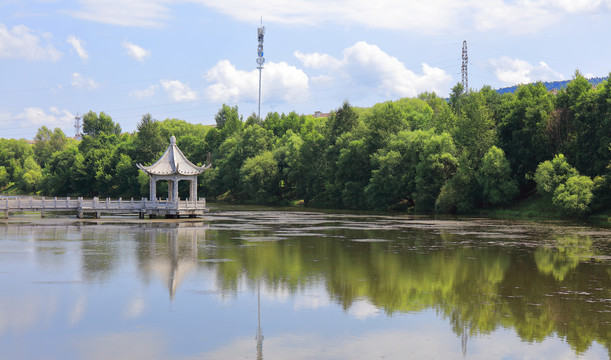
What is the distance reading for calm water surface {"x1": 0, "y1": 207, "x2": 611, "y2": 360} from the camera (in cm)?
1571

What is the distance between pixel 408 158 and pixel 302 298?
206ft

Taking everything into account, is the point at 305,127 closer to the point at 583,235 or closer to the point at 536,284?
the point at 583,235

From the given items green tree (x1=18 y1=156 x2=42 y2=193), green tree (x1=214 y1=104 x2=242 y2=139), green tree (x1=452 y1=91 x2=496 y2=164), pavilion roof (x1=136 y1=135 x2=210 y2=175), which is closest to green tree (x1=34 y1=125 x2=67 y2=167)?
green tree (x1=18 y1=156 x2=42 y2=193)

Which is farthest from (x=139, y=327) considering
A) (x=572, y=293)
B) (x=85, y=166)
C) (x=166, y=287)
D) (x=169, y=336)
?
(x=85, y=166)

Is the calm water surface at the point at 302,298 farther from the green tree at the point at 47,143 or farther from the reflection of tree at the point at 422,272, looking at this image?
the green tree at the point at 47,143

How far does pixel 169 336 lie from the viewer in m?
16.4

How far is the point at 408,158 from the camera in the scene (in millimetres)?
82125

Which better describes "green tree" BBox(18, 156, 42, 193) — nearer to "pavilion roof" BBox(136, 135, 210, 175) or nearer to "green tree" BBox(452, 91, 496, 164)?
"pavilion roof" BBox(136, 135, 210, 175)

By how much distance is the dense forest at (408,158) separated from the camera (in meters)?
63.7

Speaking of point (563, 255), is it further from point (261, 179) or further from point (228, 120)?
point (228, 120)

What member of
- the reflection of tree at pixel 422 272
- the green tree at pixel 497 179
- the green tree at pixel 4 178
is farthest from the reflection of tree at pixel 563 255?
the green tree at pixel 4 178

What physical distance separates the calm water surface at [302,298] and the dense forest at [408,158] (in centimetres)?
2712

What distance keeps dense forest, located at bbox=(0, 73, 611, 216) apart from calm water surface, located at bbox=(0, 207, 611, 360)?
27.1 metres

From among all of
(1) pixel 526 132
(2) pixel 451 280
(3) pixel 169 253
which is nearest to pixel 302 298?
(2) pixel 451 280
